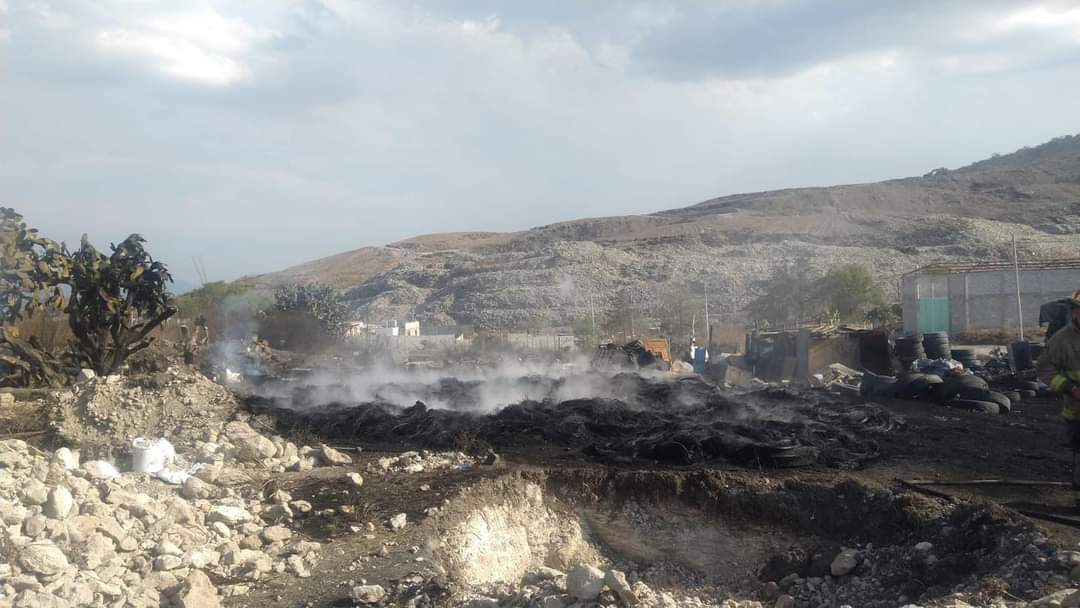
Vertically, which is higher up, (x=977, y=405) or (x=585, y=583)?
(x=585, y=583)

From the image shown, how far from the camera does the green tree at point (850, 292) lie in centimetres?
4078

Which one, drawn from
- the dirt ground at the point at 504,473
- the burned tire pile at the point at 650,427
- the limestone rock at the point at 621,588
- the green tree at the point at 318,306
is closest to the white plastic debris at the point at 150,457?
the dirt ground at the point at 504,473

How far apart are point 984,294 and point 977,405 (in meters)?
19.6

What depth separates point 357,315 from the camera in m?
56.1

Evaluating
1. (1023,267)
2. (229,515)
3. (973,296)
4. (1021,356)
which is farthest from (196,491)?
(1023,267)

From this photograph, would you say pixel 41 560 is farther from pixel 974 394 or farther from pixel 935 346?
pixel 935 346

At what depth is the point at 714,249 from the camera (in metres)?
66.9

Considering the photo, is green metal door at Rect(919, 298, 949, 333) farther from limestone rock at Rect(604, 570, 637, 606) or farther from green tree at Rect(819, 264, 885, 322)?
limestone rock at Rect(604, 570, 637, 606)

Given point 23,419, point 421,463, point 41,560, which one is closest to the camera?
Answer: point 41,560

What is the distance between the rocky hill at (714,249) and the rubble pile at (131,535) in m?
41.5

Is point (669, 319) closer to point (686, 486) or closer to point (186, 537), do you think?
point (686, 486)

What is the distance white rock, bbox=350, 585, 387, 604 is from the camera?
5570 millimetres

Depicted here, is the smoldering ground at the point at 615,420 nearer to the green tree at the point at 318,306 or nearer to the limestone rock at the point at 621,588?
the limestone rock at the point at 621,588

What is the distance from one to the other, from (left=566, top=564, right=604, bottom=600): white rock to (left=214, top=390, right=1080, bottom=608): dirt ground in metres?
1.19
